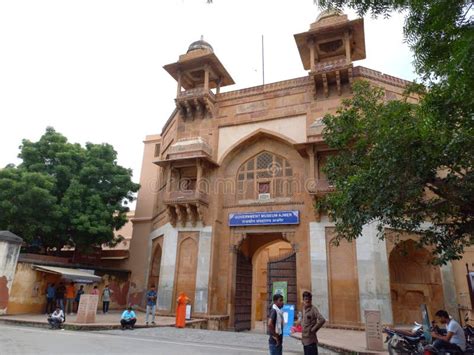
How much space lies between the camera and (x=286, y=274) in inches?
584

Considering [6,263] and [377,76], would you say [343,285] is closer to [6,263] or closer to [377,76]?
[377,76]

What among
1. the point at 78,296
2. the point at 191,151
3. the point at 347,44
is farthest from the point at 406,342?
the point at 78,296

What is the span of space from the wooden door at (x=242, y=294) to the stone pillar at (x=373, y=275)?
5061 millimetres

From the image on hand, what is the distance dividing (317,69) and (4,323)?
14.0 m

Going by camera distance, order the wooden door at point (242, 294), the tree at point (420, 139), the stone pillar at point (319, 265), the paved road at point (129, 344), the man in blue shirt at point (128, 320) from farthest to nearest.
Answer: the wooden door at point (242, 294)
the stone pillar at point (319, 265)
the man in blue shirt at point (128, 320)
the paved road at point (129, 344)
the tree at point (420, 139)

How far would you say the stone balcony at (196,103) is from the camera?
54.7 feet

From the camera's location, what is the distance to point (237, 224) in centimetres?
1527

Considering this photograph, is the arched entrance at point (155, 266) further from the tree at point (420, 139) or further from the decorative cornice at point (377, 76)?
the decorative cornice at point (377, 76)

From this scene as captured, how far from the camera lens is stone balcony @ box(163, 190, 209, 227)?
1517 centimetres

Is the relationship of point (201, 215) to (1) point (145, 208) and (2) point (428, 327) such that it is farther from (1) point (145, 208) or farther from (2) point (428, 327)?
(2) point (428, 327)

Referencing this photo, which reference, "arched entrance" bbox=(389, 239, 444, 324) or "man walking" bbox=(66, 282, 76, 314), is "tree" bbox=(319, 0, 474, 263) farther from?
"man walking" bbox=(66, 282, 76, 314)

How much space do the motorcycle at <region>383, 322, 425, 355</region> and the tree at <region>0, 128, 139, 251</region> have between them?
45.4ft

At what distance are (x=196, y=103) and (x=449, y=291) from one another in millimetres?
12368

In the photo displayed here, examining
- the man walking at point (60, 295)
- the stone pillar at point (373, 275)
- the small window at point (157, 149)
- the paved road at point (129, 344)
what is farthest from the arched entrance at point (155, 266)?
the stone pillar at point (373, 275)
